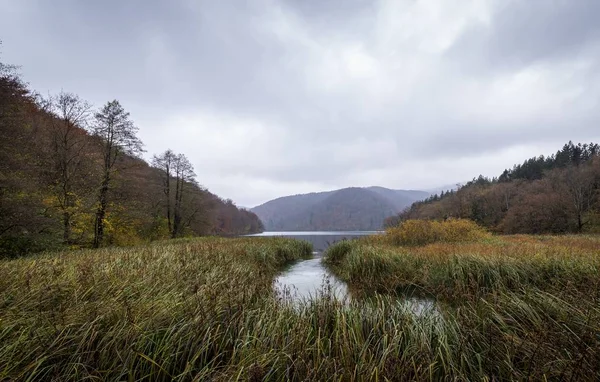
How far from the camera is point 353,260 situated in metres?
12.1

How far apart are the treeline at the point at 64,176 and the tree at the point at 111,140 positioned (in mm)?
60

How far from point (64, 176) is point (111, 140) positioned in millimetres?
5057

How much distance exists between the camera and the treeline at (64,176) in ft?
35.9

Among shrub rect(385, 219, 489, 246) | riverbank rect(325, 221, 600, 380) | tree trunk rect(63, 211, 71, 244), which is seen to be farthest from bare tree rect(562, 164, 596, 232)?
tree trunk rect(63, 211, 71, 244)

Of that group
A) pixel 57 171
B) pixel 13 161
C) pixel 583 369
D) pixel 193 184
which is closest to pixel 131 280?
pixel 583 369

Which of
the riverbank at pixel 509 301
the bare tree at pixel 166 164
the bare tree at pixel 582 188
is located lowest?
the riverbank at pixel 509 301

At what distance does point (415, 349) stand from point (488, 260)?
666cm

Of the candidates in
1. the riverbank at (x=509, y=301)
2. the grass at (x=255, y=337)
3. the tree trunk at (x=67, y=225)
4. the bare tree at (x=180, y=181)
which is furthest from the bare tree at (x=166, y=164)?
the grass at (x=255, y=337)

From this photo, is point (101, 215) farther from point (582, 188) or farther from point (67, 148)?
point (582, 188)

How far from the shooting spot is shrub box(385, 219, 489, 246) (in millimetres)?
17594

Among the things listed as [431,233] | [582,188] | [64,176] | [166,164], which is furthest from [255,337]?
[582,188]

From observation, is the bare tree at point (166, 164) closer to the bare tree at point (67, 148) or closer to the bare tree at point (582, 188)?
the bare tree at point (67, 148)

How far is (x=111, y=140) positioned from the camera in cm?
2017

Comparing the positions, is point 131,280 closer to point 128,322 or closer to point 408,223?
point 128,322
